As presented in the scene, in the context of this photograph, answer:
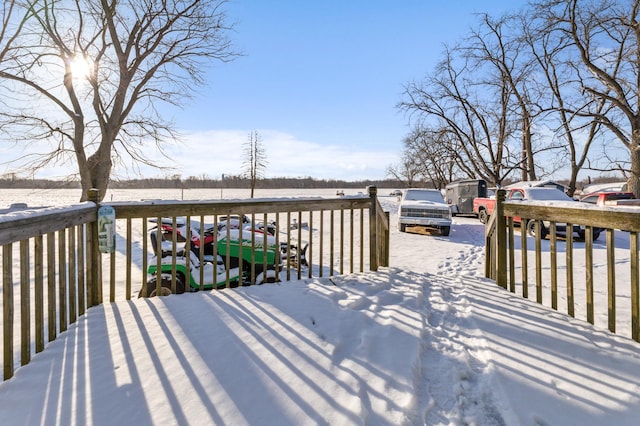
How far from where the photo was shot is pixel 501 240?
12.9 ft

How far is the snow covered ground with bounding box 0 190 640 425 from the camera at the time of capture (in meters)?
1.65

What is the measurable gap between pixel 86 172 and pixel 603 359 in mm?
13190

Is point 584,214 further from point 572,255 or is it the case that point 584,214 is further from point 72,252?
point 72,252

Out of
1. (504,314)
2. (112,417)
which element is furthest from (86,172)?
(504,314)

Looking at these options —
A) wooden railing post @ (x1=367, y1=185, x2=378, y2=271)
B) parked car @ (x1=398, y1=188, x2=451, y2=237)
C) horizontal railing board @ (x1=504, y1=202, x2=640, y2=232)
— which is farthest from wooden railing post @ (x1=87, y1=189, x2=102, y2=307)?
parked car @ (x1=398, y1=188, x2=451, y2=237)

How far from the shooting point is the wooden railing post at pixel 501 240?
3910mm

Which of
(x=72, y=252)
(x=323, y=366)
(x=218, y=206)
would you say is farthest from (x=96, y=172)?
(x=323, y=366)

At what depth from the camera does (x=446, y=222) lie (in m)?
9.89

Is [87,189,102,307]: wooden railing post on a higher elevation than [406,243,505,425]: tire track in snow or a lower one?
higher

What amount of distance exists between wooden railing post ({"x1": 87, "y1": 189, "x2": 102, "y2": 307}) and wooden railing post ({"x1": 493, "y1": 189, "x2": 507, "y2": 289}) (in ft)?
14.1

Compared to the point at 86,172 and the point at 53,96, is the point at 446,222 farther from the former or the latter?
the point at 53,96

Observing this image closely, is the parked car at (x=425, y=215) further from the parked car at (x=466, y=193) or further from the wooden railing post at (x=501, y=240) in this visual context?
the parked car at (x=466, y=193)

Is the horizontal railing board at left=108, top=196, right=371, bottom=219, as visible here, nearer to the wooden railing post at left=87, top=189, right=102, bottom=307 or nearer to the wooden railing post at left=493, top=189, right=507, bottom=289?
the wooden railing post at left=87, top=189, right=102, bottom=307

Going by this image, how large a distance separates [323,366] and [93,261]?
232 cm
